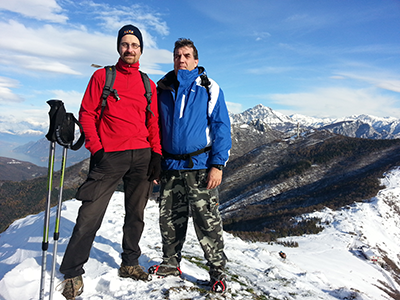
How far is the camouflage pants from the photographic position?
4.41 m

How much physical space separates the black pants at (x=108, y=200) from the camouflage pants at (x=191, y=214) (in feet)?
1.43

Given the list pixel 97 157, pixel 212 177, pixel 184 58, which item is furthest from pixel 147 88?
pixel 212 177

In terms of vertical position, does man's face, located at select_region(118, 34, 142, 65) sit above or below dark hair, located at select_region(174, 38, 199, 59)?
below

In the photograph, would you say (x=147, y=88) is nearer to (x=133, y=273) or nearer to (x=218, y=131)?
(x=218, y=131)

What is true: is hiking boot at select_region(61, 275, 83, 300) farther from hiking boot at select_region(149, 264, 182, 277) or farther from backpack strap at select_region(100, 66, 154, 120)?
backpack strap at select_region(100, 66, 154, 120)

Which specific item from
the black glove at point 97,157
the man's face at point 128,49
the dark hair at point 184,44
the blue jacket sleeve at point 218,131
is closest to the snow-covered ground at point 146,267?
the black glove at point 97,157

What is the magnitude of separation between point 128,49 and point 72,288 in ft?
12.3

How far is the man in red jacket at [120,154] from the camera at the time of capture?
12.4 feet

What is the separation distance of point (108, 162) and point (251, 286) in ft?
13.6

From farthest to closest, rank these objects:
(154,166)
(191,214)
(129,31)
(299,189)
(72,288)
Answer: (299,189) → (191,214) → (154,166) → (129,31) → (72,288)

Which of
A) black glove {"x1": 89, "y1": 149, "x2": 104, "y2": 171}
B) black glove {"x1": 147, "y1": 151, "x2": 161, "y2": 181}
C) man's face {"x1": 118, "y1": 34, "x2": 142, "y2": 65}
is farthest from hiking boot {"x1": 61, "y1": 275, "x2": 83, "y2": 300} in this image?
man's face {"x1": 118, "y1": 34, "x2": 142, "y2": 65}

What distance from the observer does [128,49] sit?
4109mm

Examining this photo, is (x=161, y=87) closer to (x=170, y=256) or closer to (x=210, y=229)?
(x=210, y=229)

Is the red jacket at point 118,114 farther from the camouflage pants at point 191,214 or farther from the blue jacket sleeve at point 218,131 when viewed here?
the blue jacket sleeve at point 218,131
